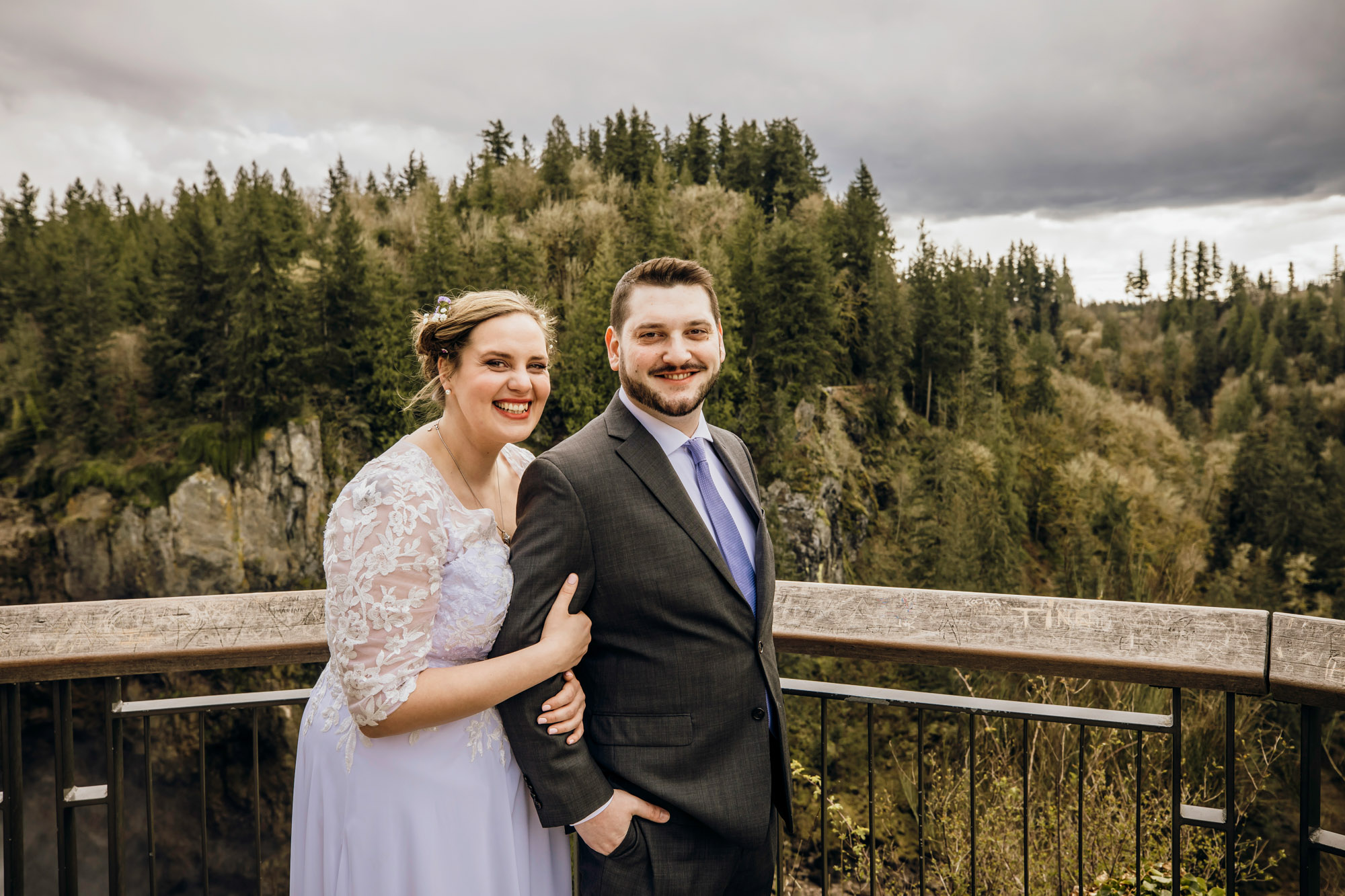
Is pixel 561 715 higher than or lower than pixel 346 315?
lower

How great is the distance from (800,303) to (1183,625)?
3229 centimetres

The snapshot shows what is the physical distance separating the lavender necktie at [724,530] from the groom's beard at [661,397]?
0.11 meters

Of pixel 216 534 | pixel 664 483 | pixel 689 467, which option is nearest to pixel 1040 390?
pixel 216 534

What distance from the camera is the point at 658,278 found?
1899 mm

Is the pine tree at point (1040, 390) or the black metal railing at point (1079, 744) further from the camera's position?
the pine tree at point (1040, 390)

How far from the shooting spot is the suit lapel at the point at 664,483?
5.89ft

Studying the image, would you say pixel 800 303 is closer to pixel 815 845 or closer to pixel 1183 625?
pixel 815 845

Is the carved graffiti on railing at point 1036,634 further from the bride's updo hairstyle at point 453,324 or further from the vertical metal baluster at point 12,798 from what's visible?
the vertical metal baluster at point 12,798

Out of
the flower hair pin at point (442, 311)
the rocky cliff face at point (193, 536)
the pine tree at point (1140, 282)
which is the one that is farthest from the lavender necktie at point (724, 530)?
the pine tree at point (1140, 282)

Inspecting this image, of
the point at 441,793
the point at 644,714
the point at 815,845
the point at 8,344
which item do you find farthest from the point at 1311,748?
the point at 8,344

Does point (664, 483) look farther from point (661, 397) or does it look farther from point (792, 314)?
point (792, 314)

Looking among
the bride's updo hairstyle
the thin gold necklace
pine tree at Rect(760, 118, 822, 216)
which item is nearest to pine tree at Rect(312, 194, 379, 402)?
pine tree at Rect(760, 118, 822, 216)

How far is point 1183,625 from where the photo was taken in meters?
1.90

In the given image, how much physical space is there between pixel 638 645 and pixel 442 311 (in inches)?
39.7
